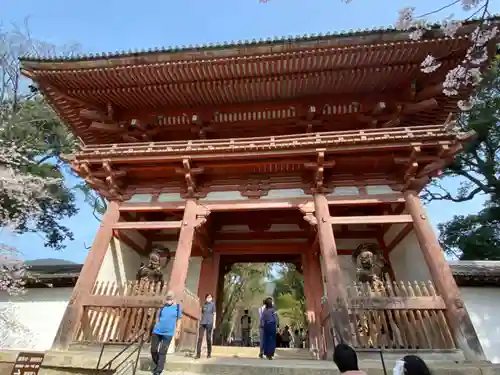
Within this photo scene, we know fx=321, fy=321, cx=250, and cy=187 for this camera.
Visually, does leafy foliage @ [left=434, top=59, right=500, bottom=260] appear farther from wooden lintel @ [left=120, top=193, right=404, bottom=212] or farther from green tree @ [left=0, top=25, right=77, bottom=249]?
green tree @ [left=0, top=25, right=77, bottom=249]

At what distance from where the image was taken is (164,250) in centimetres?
1092

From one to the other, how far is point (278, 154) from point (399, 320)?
4749 mm

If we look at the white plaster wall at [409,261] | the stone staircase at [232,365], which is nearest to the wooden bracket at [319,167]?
the white plaster wall at [409,261]

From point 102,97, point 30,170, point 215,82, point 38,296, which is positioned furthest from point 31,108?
point 215,82

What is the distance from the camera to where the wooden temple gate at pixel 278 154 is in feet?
24.2

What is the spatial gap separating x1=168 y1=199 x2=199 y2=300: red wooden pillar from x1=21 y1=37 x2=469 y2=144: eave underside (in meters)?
2.85

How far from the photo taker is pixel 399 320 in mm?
6922

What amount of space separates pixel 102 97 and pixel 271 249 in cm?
740

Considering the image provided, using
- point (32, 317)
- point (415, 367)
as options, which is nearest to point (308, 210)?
point (415, 367)

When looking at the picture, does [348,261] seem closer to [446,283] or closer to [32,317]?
[446,283]

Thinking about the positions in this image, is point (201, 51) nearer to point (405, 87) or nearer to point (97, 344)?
point (405, 87)

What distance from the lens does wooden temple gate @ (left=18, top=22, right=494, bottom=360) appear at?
737cm

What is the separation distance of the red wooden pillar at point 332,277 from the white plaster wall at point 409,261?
8.46 feet

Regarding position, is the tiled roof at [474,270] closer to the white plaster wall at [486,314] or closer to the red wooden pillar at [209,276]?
the white plaster wall at [486,314]
